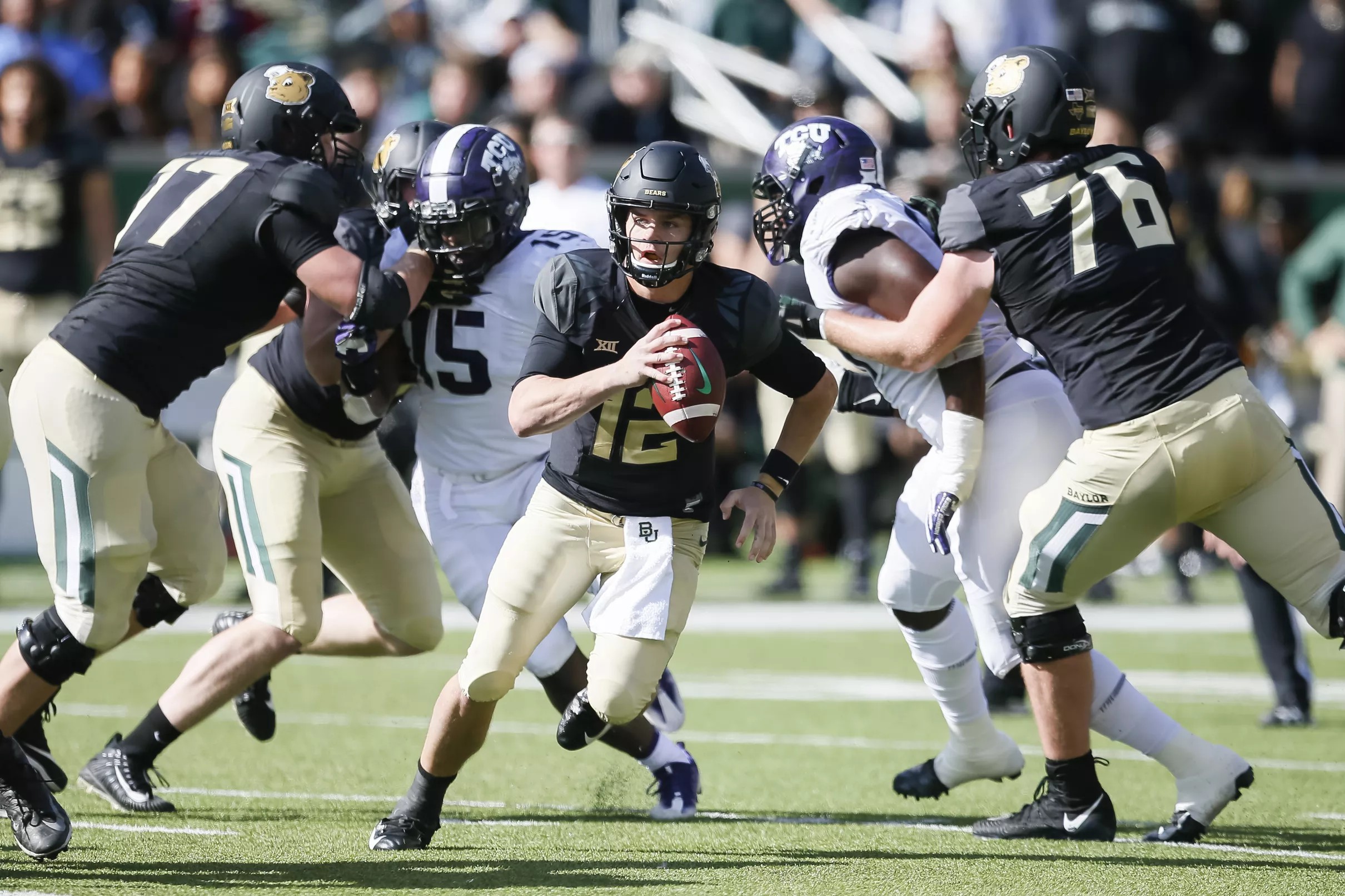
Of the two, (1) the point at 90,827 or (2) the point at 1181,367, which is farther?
(1) the point at 90,827

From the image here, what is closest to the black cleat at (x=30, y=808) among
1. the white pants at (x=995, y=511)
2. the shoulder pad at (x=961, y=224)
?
the white pants at (x=995, y=511)

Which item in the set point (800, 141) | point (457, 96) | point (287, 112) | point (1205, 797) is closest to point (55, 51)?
point (457, 96)

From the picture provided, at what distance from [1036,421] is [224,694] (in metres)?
2.36

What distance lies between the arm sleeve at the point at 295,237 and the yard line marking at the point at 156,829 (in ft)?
4.77

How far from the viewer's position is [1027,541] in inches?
170

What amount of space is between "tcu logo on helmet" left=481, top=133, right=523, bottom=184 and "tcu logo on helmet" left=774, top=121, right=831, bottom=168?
2.44 ft

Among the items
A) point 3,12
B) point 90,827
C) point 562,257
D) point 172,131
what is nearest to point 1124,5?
point 172,131

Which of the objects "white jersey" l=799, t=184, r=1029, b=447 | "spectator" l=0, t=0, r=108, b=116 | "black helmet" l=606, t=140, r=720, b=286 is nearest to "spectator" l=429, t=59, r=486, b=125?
"spectator" l=0, t=0, r=108, b=116

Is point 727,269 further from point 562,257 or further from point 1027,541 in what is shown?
point 1027,541

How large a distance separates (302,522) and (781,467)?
1.36 metres

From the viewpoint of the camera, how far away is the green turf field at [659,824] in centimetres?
397

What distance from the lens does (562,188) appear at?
860 cm

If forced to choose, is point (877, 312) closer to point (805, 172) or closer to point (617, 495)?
point (805, 172)

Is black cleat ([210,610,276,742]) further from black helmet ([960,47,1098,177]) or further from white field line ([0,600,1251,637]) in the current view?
white field line ([0,600,1251,637])
